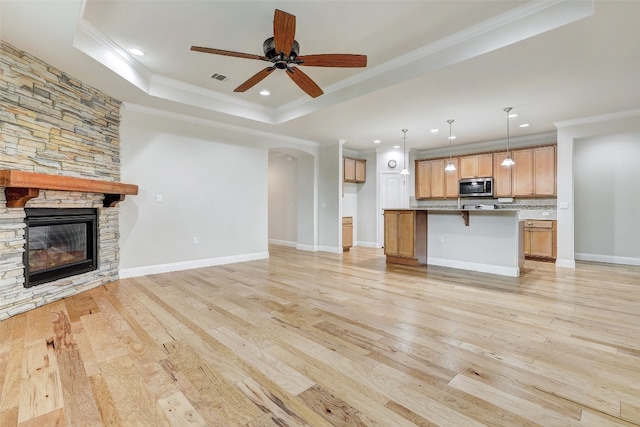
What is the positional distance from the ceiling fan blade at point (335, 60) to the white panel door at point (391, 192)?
5457mm

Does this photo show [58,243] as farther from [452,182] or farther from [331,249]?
[452,182]

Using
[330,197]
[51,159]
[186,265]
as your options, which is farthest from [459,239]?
[51,159]

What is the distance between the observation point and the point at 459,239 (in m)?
5.28

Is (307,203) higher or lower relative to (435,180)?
lower

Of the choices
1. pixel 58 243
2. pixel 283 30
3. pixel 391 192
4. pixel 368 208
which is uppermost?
pixel 283 30

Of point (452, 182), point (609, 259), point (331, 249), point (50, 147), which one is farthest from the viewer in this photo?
point (452, 182)

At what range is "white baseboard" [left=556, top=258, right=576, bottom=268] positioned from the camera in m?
5.44

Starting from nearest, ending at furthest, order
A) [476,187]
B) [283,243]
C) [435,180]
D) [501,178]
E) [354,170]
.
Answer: [501,178] < [476,187] < [435,180] < [354,170] < [283,243]

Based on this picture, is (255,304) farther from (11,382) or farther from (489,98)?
(489,98)

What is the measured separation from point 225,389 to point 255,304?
1.54 metres

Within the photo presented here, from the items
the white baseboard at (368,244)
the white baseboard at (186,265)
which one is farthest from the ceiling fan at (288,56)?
the white baseboard at (368,244)

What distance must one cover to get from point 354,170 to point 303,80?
4.95 metres

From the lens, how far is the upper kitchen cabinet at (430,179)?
25.6ft

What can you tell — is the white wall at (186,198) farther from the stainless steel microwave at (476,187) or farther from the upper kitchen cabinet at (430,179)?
the stainless steel microwave at (476,187)
